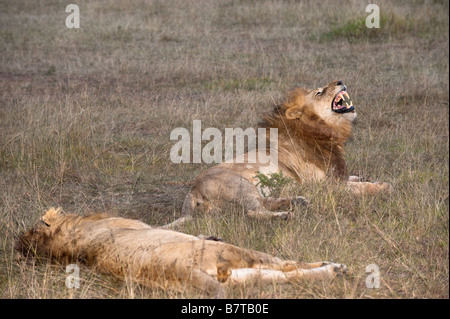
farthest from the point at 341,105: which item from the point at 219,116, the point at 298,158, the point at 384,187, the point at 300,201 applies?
the point at 219,116

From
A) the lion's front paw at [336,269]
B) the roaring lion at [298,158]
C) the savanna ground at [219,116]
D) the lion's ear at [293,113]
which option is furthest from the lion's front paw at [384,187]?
the lion's front paw at [336,269]

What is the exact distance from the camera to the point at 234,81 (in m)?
9.74

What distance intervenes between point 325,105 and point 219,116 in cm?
217

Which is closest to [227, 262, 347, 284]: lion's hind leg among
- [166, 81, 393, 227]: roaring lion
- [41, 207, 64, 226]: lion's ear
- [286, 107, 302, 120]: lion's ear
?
[41, 207, 64, 226]: lion's ear

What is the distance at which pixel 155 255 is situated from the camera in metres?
3.55

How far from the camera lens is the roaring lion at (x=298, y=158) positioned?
16.9 ft

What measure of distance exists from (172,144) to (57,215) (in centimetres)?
319

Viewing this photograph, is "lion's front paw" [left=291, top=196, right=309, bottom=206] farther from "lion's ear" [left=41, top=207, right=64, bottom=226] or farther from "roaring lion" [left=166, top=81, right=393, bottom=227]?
"lion's ear" [left=41, top=207, right=64, bottom=226]

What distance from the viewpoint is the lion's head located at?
19.9ft

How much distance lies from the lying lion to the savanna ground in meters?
0.08

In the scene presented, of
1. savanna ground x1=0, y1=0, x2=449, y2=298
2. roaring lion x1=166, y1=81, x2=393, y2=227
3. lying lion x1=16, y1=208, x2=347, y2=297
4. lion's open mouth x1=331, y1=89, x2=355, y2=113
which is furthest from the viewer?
lion's open mouth x1=331, y1=89, x2=355, y2=113

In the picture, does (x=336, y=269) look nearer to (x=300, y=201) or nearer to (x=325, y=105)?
(x=300, y=201)

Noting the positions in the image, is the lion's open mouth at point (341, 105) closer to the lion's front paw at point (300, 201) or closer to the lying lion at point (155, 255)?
the lion's front paw at point (300, 201)
